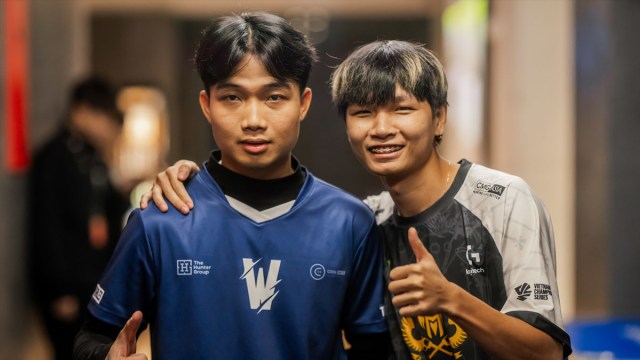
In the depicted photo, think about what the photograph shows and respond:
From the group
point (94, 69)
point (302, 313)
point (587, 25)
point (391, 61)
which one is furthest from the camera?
point (94, 69)

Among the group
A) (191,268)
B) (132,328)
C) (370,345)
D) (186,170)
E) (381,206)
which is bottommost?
(370,345)

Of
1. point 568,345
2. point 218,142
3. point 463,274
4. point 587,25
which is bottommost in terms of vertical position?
point 568,345

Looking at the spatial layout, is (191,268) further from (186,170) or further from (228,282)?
(186,170)

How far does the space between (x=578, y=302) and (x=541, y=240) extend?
12.9 ft

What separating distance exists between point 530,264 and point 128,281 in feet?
3.45

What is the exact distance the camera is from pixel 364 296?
2.51 meters

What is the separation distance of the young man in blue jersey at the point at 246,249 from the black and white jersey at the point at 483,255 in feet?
0.44

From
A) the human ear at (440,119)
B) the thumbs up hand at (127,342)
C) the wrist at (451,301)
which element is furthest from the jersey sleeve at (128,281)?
the human ear at (440,119)

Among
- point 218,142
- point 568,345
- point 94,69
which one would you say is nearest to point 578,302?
point 568,345

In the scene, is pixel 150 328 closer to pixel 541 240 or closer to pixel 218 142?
pixel 218 142

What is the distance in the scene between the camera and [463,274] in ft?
8.05

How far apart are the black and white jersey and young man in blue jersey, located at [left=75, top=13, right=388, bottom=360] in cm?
13

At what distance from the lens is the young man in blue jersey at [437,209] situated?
Answer: 237 cm

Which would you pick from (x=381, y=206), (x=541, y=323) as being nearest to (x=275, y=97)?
(x=381, y=206)
